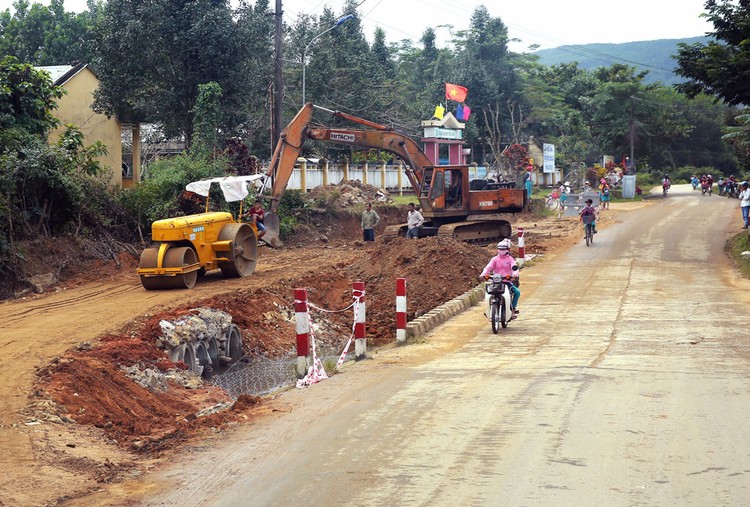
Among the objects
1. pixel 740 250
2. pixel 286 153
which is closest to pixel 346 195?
pixel 286 153

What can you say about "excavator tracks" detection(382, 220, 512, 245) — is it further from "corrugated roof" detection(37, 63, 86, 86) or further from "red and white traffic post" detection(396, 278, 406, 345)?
"red and white traffic post" detection(396, 278, 406, 345)

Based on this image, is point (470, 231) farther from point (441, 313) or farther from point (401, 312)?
point (401, 312)

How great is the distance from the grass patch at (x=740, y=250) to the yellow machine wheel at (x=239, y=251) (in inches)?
527

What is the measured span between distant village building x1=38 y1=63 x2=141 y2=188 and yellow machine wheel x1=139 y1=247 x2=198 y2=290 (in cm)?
1255

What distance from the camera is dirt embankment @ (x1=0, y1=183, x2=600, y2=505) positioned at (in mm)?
8531

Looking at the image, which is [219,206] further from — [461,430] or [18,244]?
[461,430]

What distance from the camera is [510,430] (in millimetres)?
8531

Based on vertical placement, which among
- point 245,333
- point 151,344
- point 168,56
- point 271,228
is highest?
point 168,56

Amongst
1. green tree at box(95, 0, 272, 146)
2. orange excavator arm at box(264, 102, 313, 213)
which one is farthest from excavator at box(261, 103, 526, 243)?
green tree at box(95, 0, 272, 146)

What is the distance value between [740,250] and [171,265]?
19197 mm

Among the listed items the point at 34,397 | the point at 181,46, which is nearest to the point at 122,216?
the point at 181,46

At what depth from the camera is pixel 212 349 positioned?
672 inches

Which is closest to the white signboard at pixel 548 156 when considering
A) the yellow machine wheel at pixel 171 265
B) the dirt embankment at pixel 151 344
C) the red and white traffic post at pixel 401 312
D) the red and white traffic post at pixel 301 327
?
the dirt embankment at pixel 151 344

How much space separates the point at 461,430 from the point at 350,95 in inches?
1829
